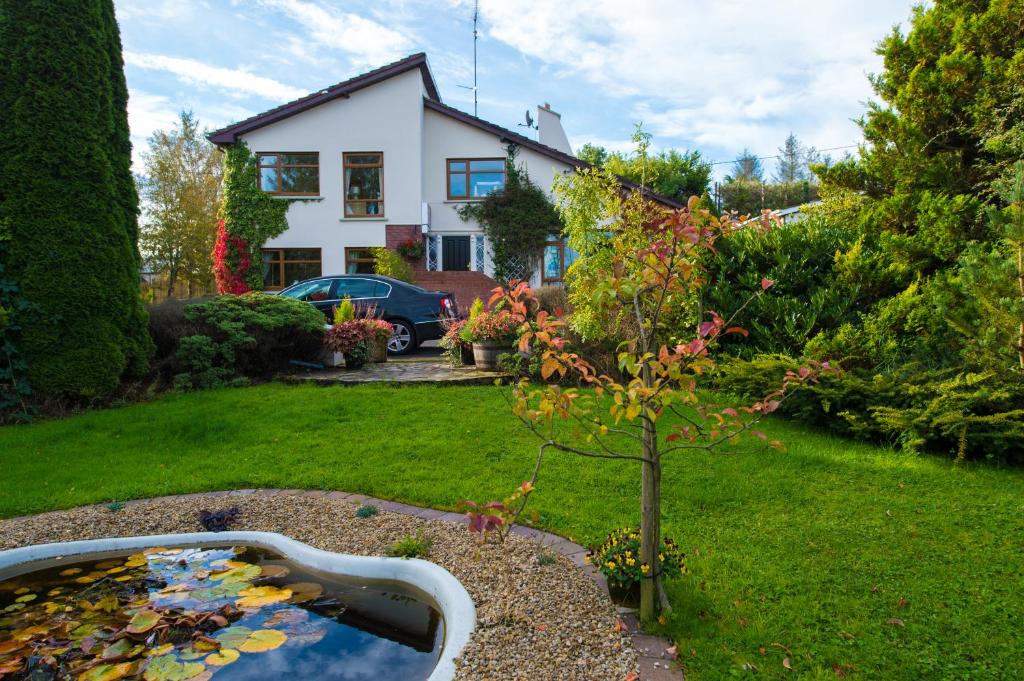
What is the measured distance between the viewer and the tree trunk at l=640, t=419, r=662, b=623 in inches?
113

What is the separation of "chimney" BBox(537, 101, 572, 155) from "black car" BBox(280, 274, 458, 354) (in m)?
16.8

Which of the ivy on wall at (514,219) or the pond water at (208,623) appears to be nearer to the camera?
the pond water at (208,623)

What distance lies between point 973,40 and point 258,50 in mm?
8672

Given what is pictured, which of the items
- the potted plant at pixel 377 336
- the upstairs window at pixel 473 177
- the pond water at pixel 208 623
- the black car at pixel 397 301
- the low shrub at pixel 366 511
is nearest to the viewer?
the pond water at pixel 208 623

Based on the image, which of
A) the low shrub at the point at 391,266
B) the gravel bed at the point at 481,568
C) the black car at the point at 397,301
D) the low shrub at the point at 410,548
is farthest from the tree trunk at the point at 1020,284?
the low shrub at the point at 391,266

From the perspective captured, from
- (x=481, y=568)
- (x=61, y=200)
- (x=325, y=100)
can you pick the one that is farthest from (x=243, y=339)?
(x=325, y=100)

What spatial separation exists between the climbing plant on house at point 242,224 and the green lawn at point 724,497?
12.0 metres

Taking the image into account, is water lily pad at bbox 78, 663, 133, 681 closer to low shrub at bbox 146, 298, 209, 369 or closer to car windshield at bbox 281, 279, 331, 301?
low shrub at bbox 146, 298, 209, 369

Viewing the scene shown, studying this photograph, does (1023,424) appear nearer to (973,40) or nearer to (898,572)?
(898,572)

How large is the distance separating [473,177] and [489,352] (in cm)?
1221

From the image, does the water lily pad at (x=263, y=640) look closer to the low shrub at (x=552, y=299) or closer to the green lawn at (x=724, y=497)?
the green lawn at (x=724, y=497)

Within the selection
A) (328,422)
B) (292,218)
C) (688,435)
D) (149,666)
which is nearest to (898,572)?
(688,435)

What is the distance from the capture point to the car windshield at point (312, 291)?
12.1 meters

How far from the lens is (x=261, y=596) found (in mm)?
3223
